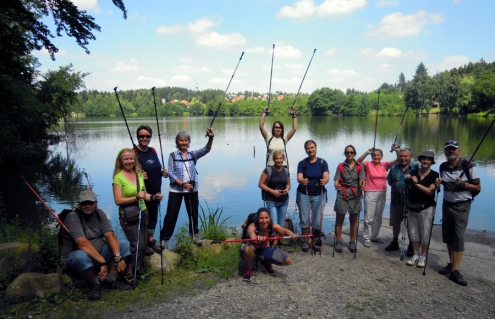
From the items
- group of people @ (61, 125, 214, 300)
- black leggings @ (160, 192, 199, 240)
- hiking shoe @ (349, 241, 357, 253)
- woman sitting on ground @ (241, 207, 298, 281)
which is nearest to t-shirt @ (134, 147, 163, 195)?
group of people @ (61, 125, 214, 300)

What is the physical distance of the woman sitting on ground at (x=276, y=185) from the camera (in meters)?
5.44

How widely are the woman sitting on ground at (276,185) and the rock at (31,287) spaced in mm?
2955

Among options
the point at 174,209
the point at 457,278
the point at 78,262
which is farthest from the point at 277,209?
the point at 78,262

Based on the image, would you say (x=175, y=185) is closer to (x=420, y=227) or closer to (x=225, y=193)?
(x=420, y=227)

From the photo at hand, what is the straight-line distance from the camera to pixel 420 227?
5.17m

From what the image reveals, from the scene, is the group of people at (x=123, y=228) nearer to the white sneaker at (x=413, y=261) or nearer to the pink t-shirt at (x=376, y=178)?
the pink t-shirt at (x=376, y=178)

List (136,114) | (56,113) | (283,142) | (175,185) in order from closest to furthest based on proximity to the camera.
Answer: (175,185), (283,142), (56,113), (136,114)

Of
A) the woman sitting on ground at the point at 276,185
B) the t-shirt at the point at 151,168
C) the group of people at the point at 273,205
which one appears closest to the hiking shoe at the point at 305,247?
the group of people at the point at 273,205

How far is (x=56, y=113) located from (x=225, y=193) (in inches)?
Result: 729

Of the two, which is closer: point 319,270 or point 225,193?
point 319,270

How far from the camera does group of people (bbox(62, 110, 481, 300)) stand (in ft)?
14.1

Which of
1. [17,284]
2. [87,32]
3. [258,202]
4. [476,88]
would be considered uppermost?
[476,88]

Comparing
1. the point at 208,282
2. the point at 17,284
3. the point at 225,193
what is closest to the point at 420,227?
the point at 208,282

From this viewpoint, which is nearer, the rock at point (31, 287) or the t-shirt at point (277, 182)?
the rock at point (31, 287)
